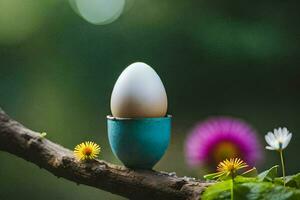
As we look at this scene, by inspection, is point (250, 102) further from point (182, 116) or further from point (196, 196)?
point (196, 196)

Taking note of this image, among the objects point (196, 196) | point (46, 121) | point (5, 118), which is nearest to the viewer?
point (196, 196)

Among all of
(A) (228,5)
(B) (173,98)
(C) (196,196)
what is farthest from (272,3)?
(C) (196,196)

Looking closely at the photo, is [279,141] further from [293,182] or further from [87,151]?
[87,151]

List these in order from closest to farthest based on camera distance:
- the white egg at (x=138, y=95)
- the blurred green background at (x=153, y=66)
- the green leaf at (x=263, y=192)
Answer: the green leaf at (x=263, y=192), the white egg at (x=138, y=95), the blurred green background at (x=153, y=66)

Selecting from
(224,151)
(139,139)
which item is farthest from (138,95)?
(224,151)

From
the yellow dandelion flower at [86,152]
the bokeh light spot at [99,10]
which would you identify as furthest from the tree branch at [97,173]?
the bokeh light spot at [99,10]

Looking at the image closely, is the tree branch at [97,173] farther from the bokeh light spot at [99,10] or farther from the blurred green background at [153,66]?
the bokeh light spot at [99,10]

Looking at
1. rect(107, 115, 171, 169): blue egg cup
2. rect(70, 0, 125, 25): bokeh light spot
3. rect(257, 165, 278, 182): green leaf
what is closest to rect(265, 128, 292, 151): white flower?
rect(257, 165, 278, 182): green leaf

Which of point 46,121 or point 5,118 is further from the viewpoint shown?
point 46,121
